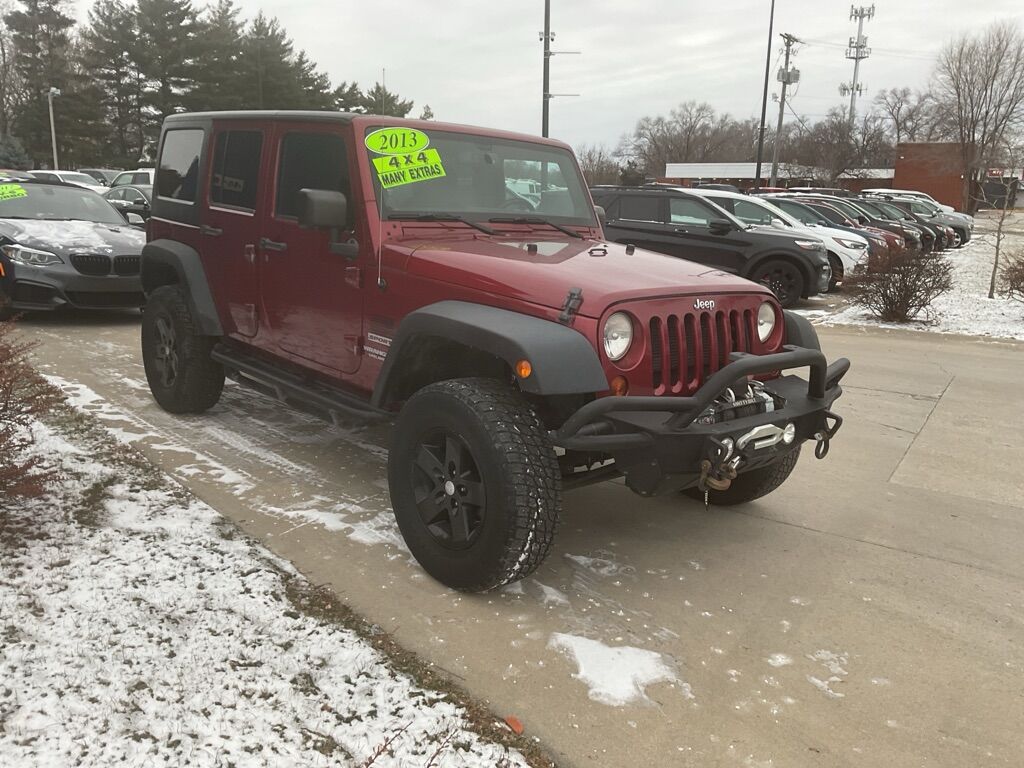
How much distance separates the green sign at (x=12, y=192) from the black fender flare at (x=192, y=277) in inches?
189

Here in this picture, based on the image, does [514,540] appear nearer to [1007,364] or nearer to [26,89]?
[1007,364]

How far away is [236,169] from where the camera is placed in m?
4.69

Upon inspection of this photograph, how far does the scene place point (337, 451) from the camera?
486 centimetres

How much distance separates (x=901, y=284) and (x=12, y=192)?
35.8 feet

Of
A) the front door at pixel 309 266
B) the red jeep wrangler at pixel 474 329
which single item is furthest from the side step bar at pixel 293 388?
the front door at pixel 309 266

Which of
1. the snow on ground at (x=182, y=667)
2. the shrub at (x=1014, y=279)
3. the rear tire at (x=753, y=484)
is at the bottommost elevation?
the snow on ground at (x=182, y=667)

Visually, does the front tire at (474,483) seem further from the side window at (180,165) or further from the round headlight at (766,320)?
the side window at (180,165)

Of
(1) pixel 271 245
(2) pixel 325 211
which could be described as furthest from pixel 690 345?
(1) pixel 271 245

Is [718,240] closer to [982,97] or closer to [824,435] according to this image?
[824,435]

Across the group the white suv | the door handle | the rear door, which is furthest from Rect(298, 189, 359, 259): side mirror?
the white suv

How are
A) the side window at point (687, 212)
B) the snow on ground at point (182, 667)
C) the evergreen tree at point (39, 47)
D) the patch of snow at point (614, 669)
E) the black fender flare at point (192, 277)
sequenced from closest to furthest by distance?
1. the snow on ground at point (182, 667)
2. the patch of snow at point (614, 669)
3. the black fender flare at point (192, 277)
4. the side window at point (687, 212)
5. the evergreen tree at point (39, 47)

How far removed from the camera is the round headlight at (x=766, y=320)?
355cm

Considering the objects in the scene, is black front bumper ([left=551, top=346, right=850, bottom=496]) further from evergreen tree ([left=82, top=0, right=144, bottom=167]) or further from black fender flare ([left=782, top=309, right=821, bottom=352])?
evergreen tree ([left=82, top=0, right=144, bottom=167])

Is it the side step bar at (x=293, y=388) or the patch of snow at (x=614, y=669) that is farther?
the side step bar at (x=293, y=388)
